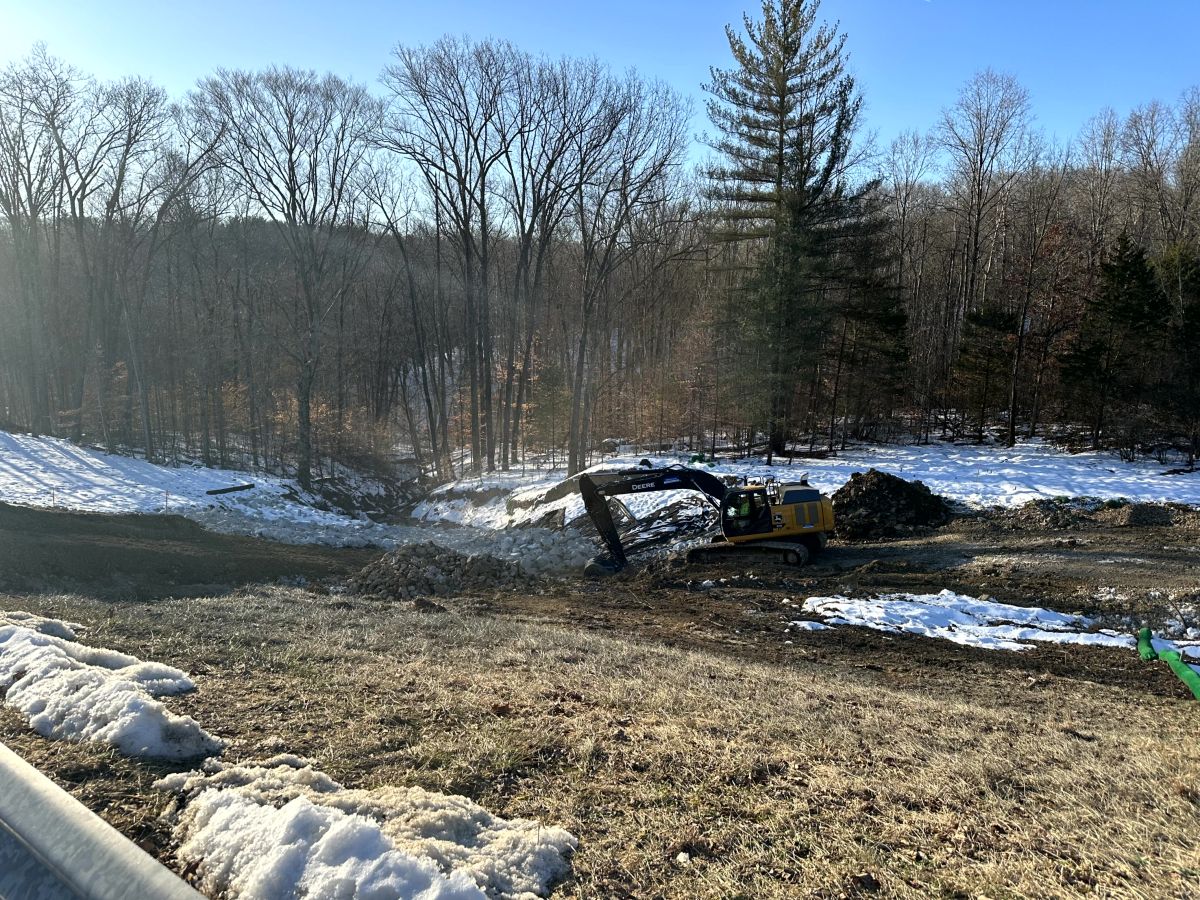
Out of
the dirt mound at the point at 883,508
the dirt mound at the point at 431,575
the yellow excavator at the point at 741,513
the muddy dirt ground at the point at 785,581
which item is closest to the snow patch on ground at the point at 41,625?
the muddy dirt ground at the point at 785,581

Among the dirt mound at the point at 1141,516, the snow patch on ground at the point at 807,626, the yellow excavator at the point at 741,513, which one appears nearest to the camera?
the snow patch on ground at the point at 807,626

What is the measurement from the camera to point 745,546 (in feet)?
52.4

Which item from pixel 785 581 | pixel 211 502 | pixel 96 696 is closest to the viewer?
pixel 96 696

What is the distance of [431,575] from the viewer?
1382cm

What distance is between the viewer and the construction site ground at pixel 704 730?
140 inches

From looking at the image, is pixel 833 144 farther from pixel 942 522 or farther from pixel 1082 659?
pixel 1082 659

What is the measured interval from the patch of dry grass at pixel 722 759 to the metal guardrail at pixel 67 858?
0.59 meters

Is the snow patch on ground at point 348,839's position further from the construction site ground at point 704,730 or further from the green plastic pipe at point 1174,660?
the green plastic pipe at point 1174,660

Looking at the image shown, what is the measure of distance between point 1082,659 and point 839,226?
20.1 metres

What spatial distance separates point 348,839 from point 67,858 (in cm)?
92

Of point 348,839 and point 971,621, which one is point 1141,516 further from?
point 348,839

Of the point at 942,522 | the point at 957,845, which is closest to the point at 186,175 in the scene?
the point at 942,522

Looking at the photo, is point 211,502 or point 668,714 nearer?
point 668,714

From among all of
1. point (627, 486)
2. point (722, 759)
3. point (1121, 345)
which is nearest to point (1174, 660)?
point (722, 759)
